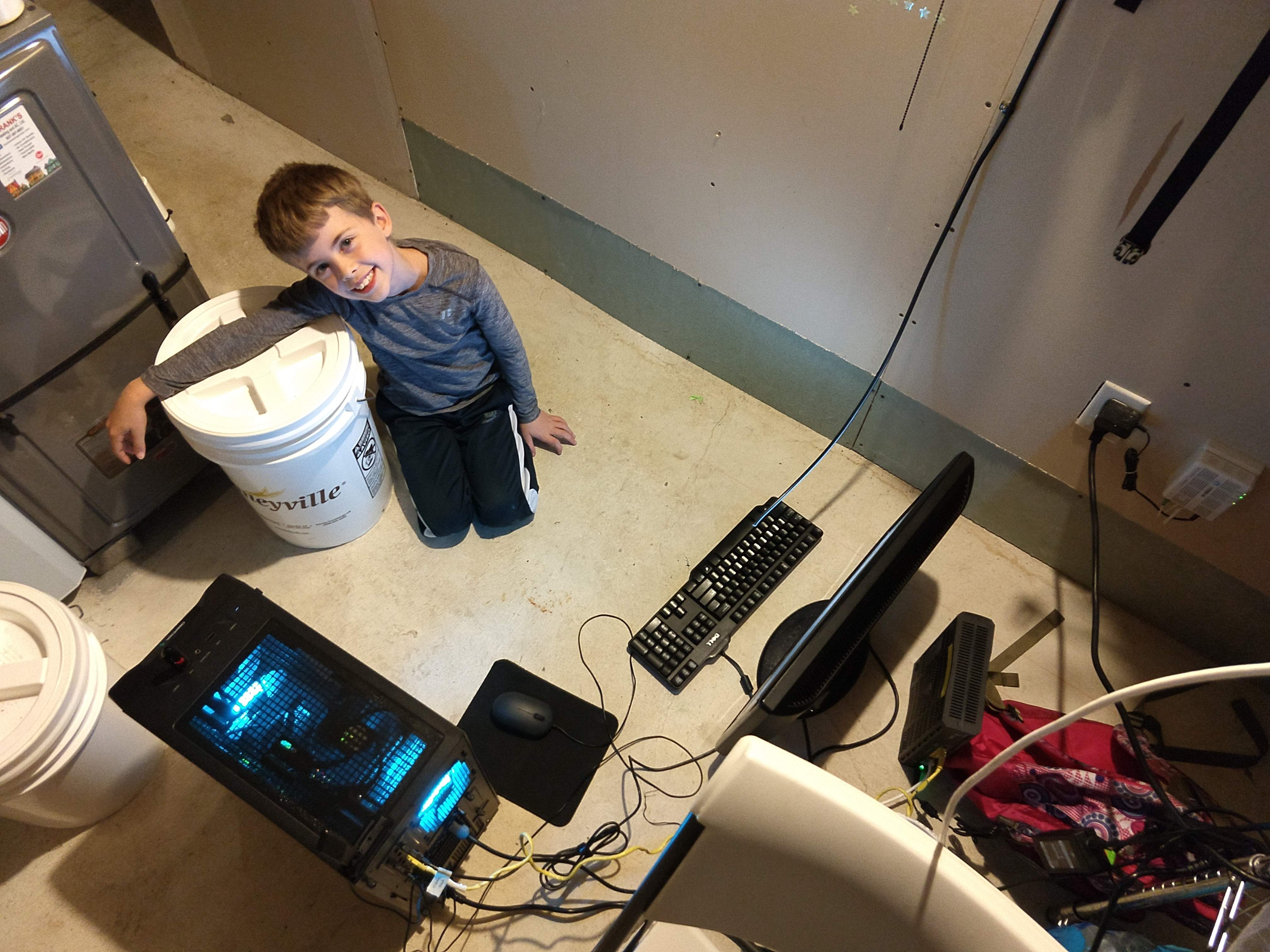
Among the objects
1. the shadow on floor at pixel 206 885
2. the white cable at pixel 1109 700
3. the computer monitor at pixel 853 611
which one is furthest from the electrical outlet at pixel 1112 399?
the shadow on floor at pixel 206 885

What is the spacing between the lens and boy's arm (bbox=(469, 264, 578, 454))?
143 cm

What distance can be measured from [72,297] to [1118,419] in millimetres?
1764

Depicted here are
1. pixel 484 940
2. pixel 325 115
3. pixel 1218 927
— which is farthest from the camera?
pixel 325 115

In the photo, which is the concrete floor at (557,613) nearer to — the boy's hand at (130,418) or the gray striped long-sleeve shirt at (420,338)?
the gray striped long-sleeve shirt at (420,338)

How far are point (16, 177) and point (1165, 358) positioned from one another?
174cm

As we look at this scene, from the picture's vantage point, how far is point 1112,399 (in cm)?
128

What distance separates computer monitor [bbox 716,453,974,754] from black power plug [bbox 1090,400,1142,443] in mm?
321

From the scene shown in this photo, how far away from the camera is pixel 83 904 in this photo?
4.29 ft

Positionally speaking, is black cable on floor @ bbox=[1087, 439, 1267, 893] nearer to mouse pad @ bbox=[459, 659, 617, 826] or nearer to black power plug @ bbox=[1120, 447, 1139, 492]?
black power plug @ bbox=[1120, 447, 1139, 492]

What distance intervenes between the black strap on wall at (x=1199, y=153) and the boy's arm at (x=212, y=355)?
4.21ft

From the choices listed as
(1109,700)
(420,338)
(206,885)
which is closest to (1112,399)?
(1109,700)

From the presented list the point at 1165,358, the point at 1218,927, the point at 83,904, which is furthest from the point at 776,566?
the point at 83,904

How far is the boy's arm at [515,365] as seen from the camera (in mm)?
1433

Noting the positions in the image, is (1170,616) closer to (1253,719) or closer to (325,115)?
(1253,719)
